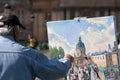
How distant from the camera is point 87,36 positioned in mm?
6457

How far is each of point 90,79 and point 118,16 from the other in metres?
29.7

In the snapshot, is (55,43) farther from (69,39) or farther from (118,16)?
(118,16)

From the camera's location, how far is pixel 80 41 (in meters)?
6.46

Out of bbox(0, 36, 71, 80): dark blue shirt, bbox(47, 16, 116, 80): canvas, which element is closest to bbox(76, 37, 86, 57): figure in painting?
bbox(47, 16, 116, 80): canvas

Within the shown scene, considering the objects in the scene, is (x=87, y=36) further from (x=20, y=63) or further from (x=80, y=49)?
(x=20, y=63)

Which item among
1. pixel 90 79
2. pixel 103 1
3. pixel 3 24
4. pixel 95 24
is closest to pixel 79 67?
pixel 90 79

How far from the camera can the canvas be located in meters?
6.30

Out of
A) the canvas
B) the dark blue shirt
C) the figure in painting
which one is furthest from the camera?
the figure in painting

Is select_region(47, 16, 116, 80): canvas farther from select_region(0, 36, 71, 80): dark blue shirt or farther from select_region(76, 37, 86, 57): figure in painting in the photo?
select_region(0, 36, 71, 80): dark blue shirt

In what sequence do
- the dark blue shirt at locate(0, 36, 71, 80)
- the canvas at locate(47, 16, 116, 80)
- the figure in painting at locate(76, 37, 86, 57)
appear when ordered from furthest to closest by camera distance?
the figure in painting at locate(76, 37, 86, 57) → the canvas at locate(47, 16, 116, 80) → the dark blue shirt at locate(0, 36, 71, 80)

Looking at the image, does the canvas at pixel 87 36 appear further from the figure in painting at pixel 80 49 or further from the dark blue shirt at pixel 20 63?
the dark blue shirt at pixel 20 63

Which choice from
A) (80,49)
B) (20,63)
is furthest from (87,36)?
(20,63)

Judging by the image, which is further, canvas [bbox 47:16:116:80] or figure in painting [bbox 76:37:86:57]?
figure in painting [bbox 76:37:86:57]

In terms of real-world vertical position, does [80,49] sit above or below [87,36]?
below
